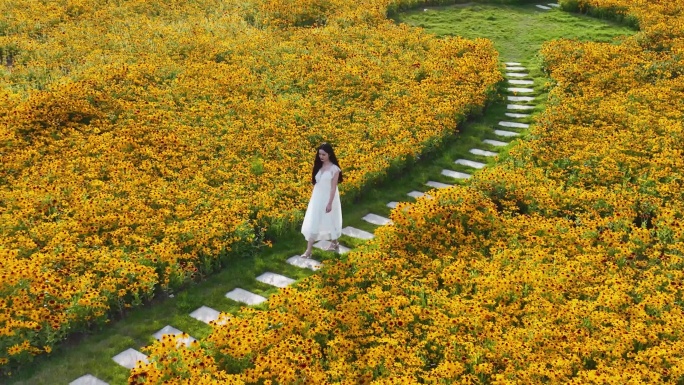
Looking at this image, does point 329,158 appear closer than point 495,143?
Yes

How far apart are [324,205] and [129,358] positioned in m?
4.14

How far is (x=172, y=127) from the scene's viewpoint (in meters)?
14.1

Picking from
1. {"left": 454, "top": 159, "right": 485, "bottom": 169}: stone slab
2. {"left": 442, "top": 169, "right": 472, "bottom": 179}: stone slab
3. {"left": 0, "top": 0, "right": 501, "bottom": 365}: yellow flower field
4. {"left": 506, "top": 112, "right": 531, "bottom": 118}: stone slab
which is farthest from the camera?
{"left": 506, "top": 112, "right": 531, "bottom": 118}: stone slab

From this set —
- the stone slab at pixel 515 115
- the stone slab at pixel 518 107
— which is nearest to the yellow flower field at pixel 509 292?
the stone slab at pixel 515 115

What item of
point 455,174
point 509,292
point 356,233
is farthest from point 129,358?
point 455,174

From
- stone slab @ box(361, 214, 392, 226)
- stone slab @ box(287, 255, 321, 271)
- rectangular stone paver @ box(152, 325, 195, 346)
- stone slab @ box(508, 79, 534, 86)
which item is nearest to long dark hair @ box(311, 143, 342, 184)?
stone slab @ box(287, 255, 321, 271)

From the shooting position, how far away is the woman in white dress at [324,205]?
34.1 ft

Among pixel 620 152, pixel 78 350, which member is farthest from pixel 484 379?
pixel 620 152

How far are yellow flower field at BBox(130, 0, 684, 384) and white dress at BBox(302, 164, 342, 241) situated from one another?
0.74 metres

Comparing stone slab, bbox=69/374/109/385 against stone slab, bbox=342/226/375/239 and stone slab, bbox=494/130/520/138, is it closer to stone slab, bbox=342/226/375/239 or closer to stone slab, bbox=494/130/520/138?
stone slab, bbox=342/226/375/239

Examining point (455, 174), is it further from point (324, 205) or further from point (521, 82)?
point (521, 82)

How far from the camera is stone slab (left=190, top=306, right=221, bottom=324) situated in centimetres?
912

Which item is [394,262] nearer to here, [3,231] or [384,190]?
[384,190]

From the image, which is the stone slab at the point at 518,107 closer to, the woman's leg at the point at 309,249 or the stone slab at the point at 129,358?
the woman's leg at the point at 309,249
